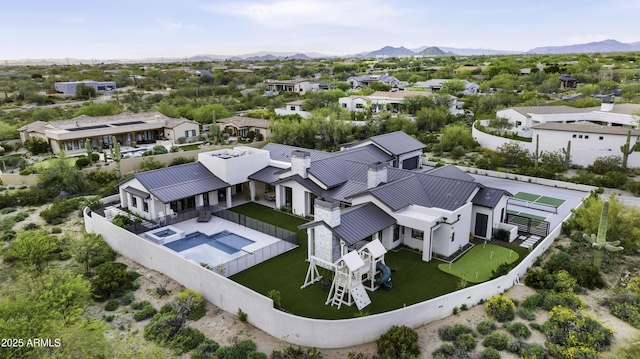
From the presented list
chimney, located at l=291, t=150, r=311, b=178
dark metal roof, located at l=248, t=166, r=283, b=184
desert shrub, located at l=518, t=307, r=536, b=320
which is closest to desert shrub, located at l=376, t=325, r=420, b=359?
desert shrub, located at l=518, t=307, r=536, b=320

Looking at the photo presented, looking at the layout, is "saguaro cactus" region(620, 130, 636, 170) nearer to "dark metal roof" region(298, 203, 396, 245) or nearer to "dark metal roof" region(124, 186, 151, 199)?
"dark metal roof" region(298, 203, 396, 245)

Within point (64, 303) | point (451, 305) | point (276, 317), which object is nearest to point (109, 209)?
point (64, 303)

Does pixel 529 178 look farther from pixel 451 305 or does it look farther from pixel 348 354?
pixel 348 354

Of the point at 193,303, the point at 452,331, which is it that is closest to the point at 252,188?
the point at 193,303

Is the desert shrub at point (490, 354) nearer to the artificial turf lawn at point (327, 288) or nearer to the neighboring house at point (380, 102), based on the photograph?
the artificial turf lawn at point (327, 288)

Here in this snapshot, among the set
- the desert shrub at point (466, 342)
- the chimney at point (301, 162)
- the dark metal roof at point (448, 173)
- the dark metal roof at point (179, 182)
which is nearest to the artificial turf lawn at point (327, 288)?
the desert shrub at point (466, 342)
